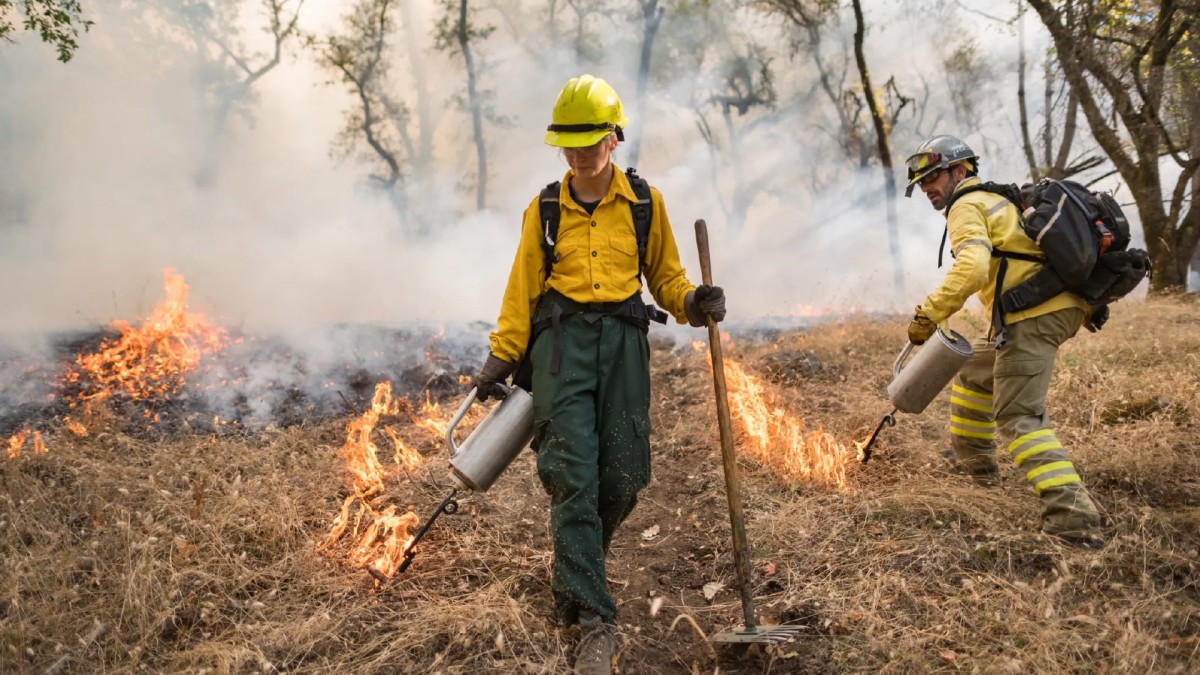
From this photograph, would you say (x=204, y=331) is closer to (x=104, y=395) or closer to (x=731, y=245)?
(x=104, y=395)

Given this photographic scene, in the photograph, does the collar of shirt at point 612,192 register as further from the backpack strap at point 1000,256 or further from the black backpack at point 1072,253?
the black backpack at point 1072,253

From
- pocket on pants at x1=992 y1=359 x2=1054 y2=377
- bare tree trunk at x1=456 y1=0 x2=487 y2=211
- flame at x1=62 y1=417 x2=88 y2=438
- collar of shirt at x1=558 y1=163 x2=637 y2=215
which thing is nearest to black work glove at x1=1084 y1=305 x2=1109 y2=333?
pocket on pants at x1=992 y1=359 x2=1054 y2=377

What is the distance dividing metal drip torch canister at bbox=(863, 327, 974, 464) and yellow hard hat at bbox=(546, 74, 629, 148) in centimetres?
220

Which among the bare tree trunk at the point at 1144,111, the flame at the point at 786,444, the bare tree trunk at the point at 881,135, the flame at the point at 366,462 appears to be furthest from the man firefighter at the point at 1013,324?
the bare tree trunk at the point at 881,135

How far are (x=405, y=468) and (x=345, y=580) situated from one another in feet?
4.15

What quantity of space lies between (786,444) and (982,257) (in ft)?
5.76

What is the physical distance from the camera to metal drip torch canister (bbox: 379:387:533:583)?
2.92m

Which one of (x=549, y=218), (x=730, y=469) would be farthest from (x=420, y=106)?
(x=730, y=469)

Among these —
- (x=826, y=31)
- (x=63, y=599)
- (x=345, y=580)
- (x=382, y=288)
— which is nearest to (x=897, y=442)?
(x=345, y=580)

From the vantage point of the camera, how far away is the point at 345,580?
10.5 ft

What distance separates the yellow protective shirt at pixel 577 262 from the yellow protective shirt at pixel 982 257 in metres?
1.53

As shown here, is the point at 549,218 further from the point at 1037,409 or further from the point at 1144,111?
the point at 1144,111

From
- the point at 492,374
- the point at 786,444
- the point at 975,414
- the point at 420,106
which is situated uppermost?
the point at 420,106

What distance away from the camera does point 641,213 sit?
2.88m
